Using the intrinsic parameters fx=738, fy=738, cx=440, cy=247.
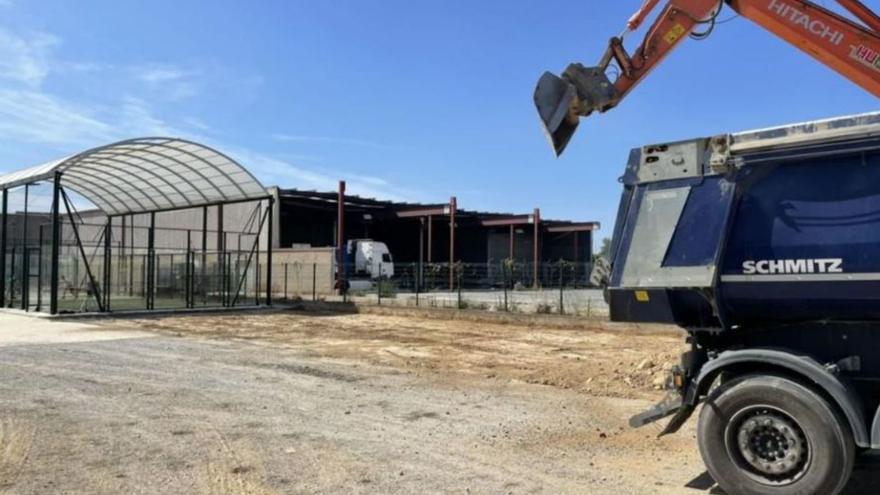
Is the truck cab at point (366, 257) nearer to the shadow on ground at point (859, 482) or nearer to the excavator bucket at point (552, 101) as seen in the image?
the excavator bucket at point (552, 101)

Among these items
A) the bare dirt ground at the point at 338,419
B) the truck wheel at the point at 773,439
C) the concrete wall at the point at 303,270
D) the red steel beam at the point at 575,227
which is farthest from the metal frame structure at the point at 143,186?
the red steel beam at the point at 575,227

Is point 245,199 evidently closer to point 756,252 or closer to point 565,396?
point 565,396

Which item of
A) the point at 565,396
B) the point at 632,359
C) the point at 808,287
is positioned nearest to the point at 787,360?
the point at 808,287

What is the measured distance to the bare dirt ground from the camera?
6340 mm

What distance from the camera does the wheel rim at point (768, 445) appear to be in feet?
17.7

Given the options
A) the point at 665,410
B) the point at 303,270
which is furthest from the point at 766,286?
the point at 303,270

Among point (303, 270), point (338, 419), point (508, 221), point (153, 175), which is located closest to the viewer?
point (338, 419)

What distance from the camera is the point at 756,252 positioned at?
5.74 meters

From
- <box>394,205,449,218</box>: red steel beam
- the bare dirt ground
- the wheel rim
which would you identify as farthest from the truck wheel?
<box>394,205,449,218</box>: red steel beam

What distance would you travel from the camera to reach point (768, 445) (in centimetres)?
557

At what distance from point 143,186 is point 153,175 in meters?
2.14

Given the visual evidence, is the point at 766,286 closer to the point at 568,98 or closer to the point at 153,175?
→ the point at 568,98

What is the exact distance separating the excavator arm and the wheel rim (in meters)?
4.15

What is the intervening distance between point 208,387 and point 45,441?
3.45 meters
